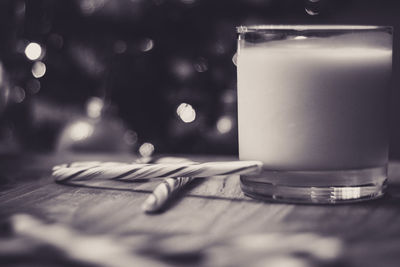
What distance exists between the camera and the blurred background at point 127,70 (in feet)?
4.60

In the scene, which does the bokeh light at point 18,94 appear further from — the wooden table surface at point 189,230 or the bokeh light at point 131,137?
the wooden table surface at point 189,230

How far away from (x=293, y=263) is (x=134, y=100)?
3.59 ft

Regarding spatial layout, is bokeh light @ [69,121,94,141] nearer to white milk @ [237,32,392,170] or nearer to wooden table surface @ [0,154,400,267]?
wooden table surface @ [0,154,400,267]

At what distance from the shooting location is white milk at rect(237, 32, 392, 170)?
0.60 meters

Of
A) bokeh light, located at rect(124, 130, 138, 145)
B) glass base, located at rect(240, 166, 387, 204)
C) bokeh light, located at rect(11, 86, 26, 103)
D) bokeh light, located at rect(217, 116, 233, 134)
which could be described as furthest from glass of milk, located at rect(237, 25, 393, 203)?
bokeh light, located at rect(11, 86, 26, 103)

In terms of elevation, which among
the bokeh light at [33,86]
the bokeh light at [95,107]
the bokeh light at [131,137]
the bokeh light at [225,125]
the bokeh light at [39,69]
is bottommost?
the bokeh light at [131,137]

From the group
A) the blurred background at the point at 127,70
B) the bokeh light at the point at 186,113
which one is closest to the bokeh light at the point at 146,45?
the blurred background at the point at 127,70

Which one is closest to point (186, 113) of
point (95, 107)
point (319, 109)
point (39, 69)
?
point (95, 107)

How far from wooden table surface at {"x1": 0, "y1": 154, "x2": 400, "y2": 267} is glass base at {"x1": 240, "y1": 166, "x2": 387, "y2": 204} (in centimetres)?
1

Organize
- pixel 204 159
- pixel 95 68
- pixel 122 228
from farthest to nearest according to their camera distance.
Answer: pixel 95 68 → pixel 204 159 → pixel 122 228

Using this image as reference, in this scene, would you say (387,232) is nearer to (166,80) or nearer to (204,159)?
(204,159)

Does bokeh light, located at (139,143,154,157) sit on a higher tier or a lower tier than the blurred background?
lower

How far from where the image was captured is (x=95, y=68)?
5.20 feet

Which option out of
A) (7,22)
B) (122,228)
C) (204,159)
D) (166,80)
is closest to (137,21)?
(166,80)
